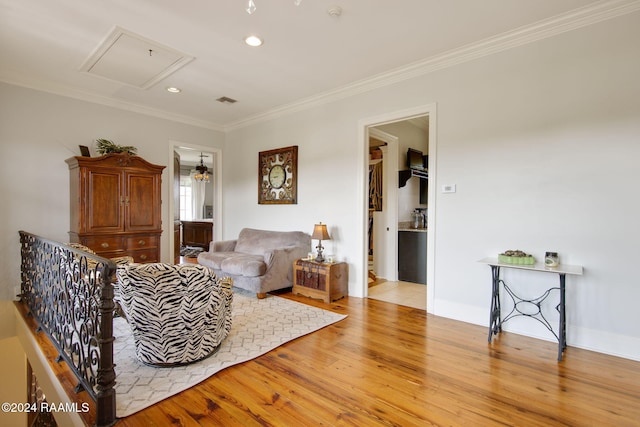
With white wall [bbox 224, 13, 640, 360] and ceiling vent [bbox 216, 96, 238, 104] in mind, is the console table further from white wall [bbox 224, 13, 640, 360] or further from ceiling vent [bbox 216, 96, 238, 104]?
ceiling vent [bbox 216, 96, 238, 104]

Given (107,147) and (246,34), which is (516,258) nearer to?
(246,34)

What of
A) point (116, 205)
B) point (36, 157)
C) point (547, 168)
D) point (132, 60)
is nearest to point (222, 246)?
point (116, 205)

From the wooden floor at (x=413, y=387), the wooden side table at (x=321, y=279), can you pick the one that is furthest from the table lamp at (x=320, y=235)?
the wooden floor at (x=413, y=387)

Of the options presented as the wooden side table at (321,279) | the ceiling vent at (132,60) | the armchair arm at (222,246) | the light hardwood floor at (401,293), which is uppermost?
the ceiling vent at (132,60)

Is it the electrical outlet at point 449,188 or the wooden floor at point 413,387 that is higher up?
the electrical outlet at point 449,188

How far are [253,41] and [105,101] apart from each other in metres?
3.02

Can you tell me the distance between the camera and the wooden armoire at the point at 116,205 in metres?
4.08

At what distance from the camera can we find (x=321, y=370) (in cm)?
234

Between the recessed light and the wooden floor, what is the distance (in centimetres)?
290

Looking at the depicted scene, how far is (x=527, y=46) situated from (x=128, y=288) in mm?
3992

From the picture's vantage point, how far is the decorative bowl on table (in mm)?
2789

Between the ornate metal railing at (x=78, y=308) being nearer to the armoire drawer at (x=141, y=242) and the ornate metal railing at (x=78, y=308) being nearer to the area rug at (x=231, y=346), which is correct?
the area rug at (x=231, y=346)

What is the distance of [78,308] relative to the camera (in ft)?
7.22

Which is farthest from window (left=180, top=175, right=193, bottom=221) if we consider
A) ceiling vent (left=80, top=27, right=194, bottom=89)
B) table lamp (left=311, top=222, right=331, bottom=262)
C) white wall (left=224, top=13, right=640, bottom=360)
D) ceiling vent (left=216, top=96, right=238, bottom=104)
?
white wall (left=224, top=13, right=640, bottom=360)
